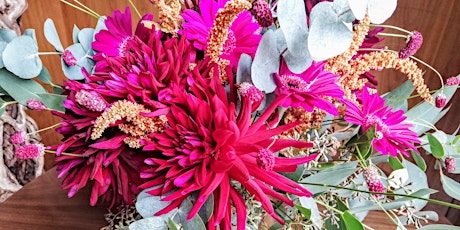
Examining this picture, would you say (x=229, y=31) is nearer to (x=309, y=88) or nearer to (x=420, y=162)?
(x=309, y=88)

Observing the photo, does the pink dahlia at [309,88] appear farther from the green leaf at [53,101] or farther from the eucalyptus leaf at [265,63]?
the green leaf at [53,101]

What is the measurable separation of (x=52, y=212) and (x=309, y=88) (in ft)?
1.54

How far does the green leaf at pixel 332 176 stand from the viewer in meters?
0.43

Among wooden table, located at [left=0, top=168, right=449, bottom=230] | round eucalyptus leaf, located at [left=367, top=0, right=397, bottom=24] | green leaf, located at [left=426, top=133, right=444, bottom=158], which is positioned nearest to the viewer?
round eucalyptus leaf, located at [left=367, top=0, right=397, bottom=24]

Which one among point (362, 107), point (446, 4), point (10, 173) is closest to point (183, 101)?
point (362, 107)

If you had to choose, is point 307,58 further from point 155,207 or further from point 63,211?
point 63,211

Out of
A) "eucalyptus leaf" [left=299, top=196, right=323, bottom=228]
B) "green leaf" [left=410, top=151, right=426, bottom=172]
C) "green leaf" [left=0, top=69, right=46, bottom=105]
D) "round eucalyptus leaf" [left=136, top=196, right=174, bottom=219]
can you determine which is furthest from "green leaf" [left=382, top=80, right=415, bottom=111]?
"green leaf" [left=0, top=69, right=46, bottom=105]

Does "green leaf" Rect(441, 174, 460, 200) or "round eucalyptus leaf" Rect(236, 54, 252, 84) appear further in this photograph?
"green leaf" Rect(441, 174, 460, 200)

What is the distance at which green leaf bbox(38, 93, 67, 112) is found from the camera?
1.52 ft

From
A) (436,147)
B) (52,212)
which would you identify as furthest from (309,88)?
(52,212)

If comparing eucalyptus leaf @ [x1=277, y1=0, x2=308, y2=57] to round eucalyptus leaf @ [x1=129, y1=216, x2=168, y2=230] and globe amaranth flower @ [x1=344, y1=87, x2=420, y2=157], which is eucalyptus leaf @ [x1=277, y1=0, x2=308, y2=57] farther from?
round eucalyptus leaf @ [x1=129, y1=216, x2=168, y2=230]

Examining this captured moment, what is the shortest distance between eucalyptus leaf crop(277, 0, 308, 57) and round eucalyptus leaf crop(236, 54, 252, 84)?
0.05 m

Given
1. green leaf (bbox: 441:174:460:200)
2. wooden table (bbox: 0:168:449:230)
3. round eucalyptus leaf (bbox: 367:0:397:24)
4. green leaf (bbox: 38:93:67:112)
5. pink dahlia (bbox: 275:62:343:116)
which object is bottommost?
wooden table (bbox: 0:168:449:230)

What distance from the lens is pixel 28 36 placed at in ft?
1.61
